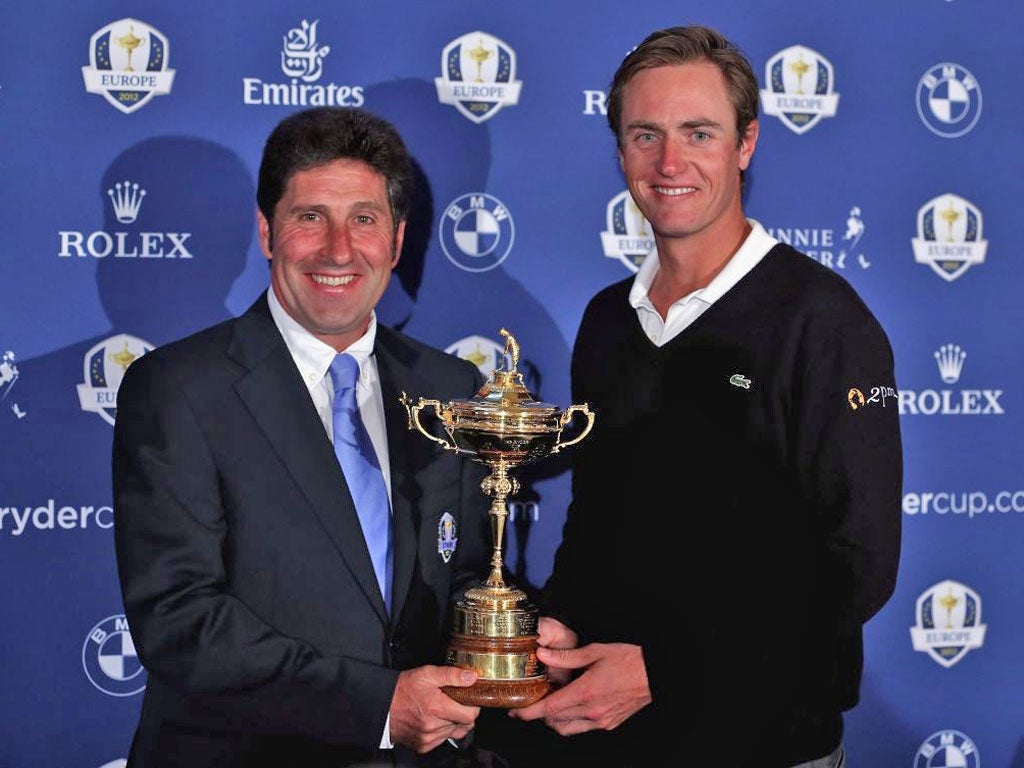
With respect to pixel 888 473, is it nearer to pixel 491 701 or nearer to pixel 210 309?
pixel 491 701

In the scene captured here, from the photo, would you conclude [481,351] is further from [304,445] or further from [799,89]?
[799,89]

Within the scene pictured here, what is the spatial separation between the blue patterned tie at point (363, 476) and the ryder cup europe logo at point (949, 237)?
5.73ft

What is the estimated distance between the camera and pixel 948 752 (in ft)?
11.6

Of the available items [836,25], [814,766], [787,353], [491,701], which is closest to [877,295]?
[836,25]

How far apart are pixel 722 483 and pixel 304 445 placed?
2.74ft

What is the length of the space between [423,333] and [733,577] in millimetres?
1147

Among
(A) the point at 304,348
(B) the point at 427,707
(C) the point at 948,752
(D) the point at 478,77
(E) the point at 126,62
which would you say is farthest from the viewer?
(C) the point at 948,752

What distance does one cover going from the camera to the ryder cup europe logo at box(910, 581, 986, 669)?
3.50 m

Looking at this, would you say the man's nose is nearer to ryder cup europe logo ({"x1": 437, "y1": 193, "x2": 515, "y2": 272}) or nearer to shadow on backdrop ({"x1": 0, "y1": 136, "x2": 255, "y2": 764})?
ryder cup europe logo ({"x1": 437, "y1": 193, "x2": 515, "y2": 272})

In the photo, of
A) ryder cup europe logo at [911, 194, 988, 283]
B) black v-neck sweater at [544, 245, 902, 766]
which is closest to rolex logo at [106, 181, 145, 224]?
black v-neck sweater at [544, 245, 902, 766]

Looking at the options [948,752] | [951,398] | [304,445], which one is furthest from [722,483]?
[948,752]

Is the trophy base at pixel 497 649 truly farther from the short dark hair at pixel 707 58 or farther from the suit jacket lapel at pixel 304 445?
the short dark hair at pixel 707 58

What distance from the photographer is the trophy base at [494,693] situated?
2355mm

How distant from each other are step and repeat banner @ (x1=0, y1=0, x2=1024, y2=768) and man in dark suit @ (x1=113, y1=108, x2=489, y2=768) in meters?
0.65
